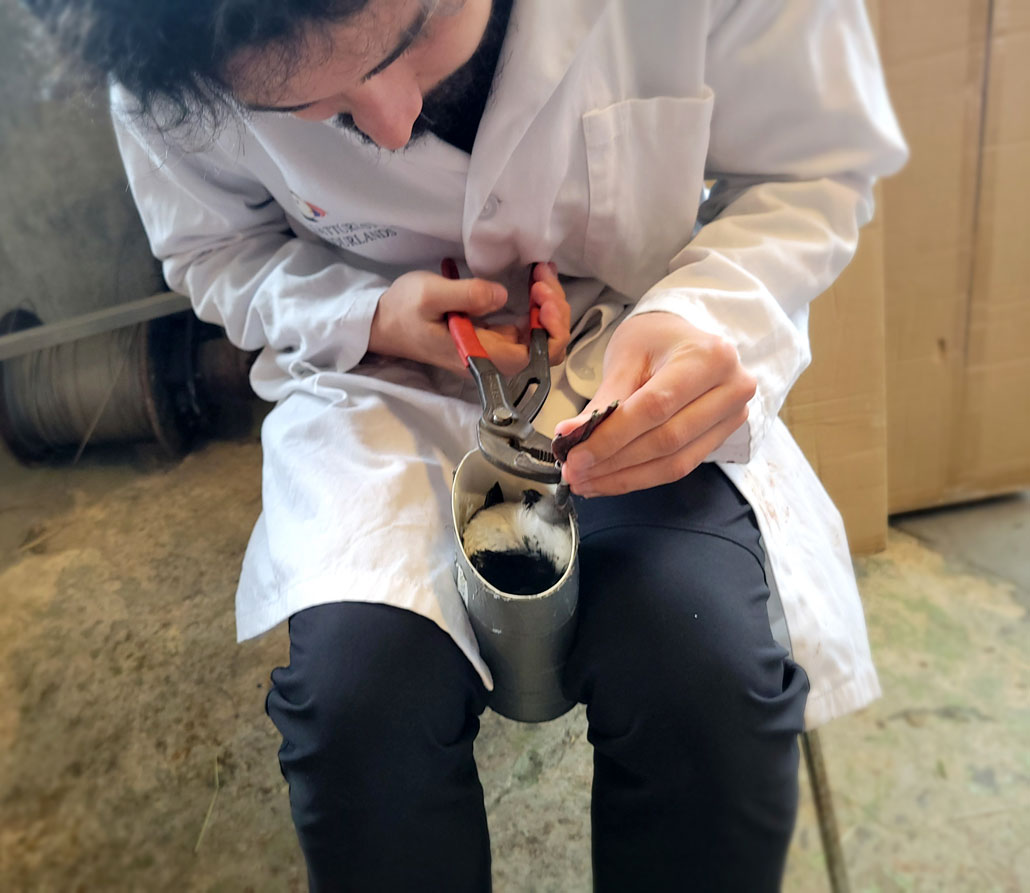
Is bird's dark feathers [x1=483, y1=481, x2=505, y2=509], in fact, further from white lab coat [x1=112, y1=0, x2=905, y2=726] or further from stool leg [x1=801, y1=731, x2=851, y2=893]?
stool leg [x1=801, y1=731, x2=851, y2=893]

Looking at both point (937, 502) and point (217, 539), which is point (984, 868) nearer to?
point (937, 502)

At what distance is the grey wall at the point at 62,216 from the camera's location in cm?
96

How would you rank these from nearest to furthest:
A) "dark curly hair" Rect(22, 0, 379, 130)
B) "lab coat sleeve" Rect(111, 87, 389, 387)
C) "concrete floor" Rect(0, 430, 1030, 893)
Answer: "dark curly hair" Rect(22, 0, 379, 130) < "lab coat sleeve" Rect(111, 87, 389, 387) < "concrete floor" Rect(0, 430, 1030, 893)

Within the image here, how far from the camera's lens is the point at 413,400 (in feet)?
1.64

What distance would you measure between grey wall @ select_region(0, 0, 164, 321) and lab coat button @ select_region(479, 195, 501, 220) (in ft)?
2.30

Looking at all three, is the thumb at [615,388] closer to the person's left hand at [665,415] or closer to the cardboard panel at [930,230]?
the person's left hand at [665,415]

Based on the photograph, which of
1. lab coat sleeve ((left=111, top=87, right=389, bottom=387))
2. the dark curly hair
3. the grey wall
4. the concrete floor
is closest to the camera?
the dark curly hair

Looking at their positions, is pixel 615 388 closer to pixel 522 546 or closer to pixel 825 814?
pixel 522 546

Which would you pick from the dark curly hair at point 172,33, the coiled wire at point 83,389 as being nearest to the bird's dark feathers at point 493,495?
the dark curly hair at point 172,33

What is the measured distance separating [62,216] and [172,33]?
87 centimetres

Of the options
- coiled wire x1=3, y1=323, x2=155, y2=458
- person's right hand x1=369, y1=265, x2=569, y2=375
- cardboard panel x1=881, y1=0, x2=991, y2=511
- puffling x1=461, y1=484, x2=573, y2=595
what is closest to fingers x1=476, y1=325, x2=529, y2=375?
person's right hand x1=369, y1=265, x2=569, y2=375

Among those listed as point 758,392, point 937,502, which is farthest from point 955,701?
point 758,392

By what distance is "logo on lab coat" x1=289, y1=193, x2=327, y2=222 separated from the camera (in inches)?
20.5

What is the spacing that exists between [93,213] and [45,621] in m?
0.54
